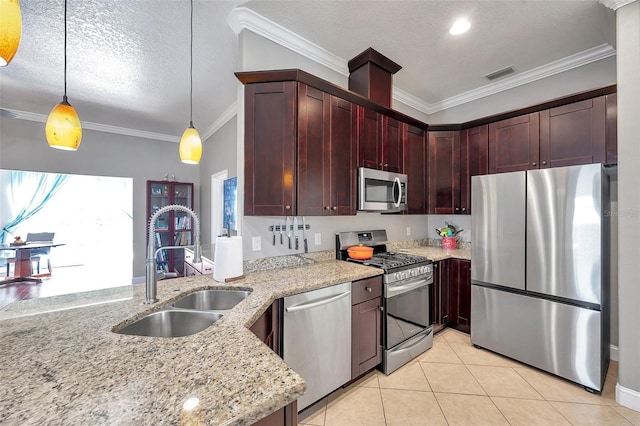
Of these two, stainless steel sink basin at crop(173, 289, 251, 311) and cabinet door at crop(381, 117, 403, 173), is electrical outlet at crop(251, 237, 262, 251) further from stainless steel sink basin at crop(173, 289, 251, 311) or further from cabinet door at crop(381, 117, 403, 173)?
cabinet door at crop(381, 117, 403, 173)

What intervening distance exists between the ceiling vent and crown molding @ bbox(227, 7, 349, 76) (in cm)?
174

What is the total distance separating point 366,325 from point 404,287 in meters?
0.51

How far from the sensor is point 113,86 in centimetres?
331

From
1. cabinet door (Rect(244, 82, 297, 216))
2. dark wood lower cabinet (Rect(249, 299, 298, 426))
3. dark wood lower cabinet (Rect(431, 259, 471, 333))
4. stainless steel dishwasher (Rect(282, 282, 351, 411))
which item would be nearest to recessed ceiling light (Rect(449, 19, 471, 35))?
cabinet door (Rect(244, 82, 297, 216))

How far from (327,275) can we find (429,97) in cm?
304

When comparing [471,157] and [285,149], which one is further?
[471,157]

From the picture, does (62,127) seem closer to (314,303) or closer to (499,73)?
(314,303)

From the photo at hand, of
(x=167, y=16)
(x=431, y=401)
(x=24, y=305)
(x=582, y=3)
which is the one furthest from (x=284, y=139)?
(x=582, y=3)

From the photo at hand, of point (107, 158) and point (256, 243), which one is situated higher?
point (107, 158)

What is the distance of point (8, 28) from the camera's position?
2.91 feet

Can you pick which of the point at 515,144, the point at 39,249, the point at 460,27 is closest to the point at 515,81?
the point at 515,144

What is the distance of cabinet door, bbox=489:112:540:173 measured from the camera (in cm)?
269

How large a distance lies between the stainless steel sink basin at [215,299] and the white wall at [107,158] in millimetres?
4227

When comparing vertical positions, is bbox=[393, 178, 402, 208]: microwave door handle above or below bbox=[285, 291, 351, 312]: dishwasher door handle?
above
